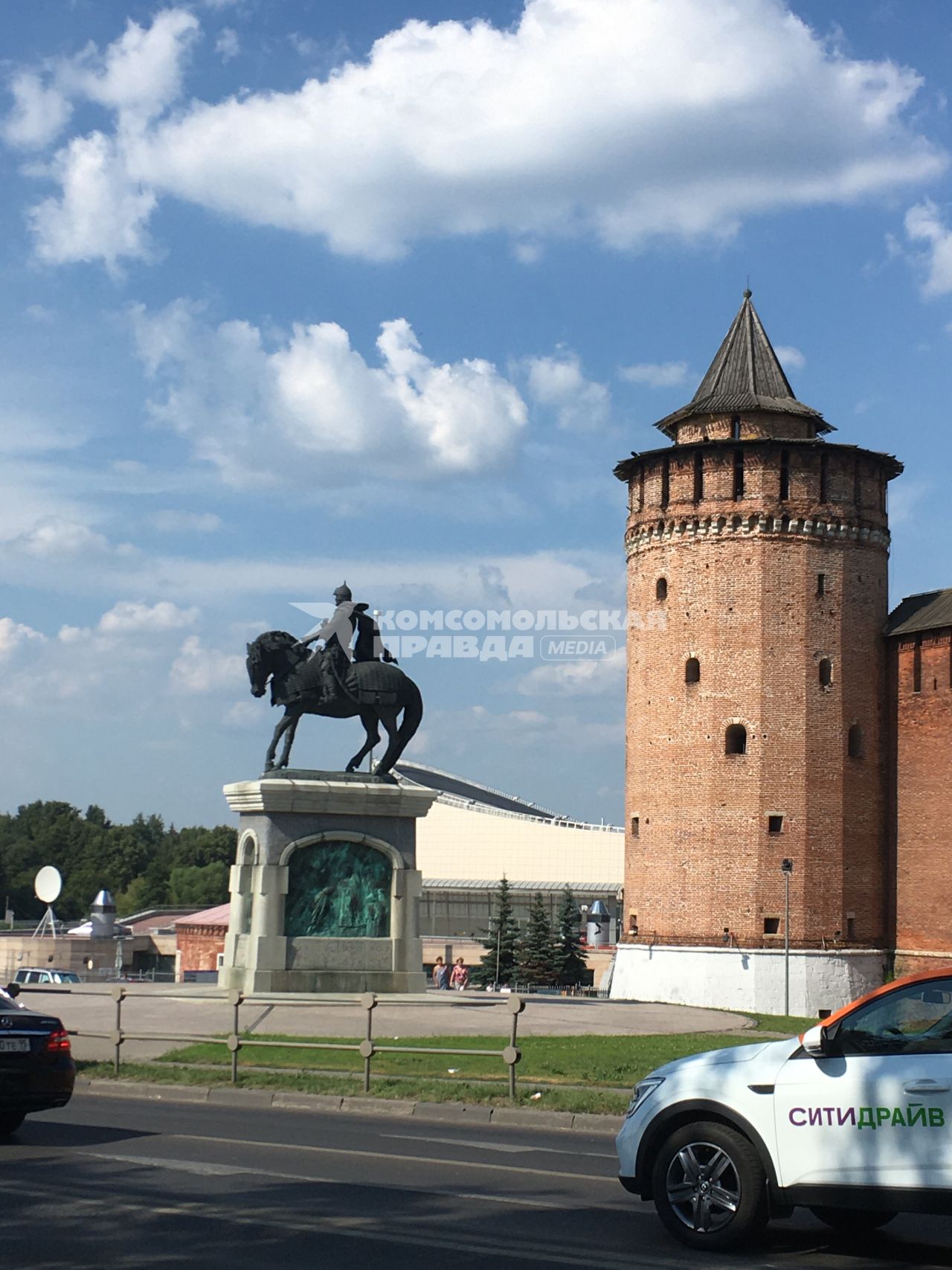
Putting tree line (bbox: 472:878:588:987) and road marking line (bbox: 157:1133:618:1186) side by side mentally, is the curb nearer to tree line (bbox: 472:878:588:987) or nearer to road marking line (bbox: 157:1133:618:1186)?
road marking line (bbox: 157:1133:618:1186)

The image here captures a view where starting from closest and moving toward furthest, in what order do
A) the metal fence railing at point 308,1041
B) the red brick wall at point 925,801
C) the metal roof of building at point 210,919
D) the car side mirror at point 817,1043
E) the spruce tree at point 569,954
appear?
the car side mirror at point 817,1043 → the metal fence railing at point 308,1041 → the red brick wall at point 925,801 → the spruce tree at point 569,954 → the metal roof of building at point 210,919

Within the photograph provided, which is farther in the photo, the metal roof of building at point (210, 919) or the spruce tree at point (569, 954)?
the metal roof of building at point (210, 919)

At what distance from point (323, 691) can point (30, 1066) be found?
16758mm

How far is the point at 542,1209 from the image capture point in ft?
35.0

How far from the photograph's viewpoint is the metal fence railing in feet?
56.8

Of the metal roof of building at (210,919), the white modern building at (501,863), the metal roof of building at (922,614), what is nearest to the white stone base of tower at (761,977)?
the metal roof of building at (922,614)

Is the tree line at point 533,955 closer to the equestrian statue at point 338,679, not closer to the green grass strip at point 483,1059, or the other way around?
the equestrian statue at point 338,679

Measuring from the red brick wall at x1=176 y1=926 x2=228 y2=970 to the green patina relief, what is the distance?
4695 cm

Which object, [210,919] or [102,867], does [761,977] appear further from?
[102,867]

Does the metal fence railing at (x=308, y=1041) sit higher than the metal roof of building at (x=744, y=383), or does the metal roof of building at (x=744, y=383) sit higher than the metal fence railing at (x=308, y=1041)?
the metal roof of building at (x=744, y=383)

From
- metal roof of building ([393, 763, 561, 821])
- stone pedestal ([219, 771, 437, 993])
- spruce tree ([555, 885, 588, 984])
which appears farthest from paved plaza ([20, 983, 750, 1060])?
metal roof of building ([393, 763, 561, 821])

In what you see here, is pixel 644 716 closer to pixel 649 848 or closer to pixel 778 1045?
pixel 649 848

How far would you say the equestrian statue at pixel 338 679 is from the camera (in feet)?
99.2

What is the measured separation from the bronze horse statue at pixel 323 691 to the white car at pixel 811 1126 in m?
20.4
